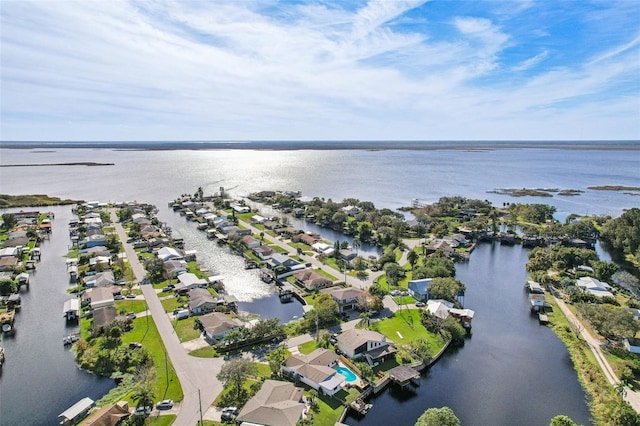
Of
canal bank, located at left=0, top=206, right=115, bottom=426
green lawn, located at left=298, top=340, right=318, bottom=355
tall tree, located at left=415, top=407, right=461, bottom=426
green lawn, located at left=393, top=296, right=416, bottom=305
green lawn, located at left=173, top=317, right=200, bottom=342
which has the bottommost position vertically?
canal bank, located at left=0, top=206, right=115, bottom=426

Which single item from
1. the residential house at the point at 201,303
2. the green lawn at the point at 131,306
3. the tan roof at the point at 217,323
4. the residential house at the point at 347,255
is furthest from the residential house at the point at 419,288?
the green lawn at the point at 131,306

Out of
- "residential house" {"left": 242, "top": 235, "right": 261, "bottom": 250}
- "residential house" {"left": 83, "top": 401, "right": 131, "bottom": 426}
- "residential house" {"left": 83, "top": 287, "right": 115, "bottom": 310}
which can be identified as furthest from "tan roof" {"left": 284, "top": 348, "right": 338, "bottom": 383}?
"residential house" {"left": 242, "top": 235, "right": 261, "bottom": 250}

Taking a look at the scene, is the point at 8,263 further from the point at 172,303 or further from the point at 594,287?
the point at 594,287

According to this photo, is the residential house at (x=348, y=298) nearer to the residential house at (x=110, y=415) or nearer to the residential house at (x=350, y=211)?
the residential house at (x=110, y=415)

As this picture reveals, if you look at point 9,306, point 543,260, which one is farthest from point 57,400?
point 543,260

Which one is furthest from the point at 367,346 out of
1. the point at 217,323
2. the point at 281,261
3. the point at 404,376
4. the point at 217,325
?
the point at 281,261

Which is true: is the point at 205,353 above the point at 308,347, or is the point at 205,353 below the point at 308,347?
below

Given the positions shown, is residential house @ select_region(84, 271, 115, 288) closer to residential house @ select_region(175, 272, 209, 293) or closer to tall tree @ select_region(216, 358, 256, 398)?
residential house @ select_region(175, 272, 209, 293)
